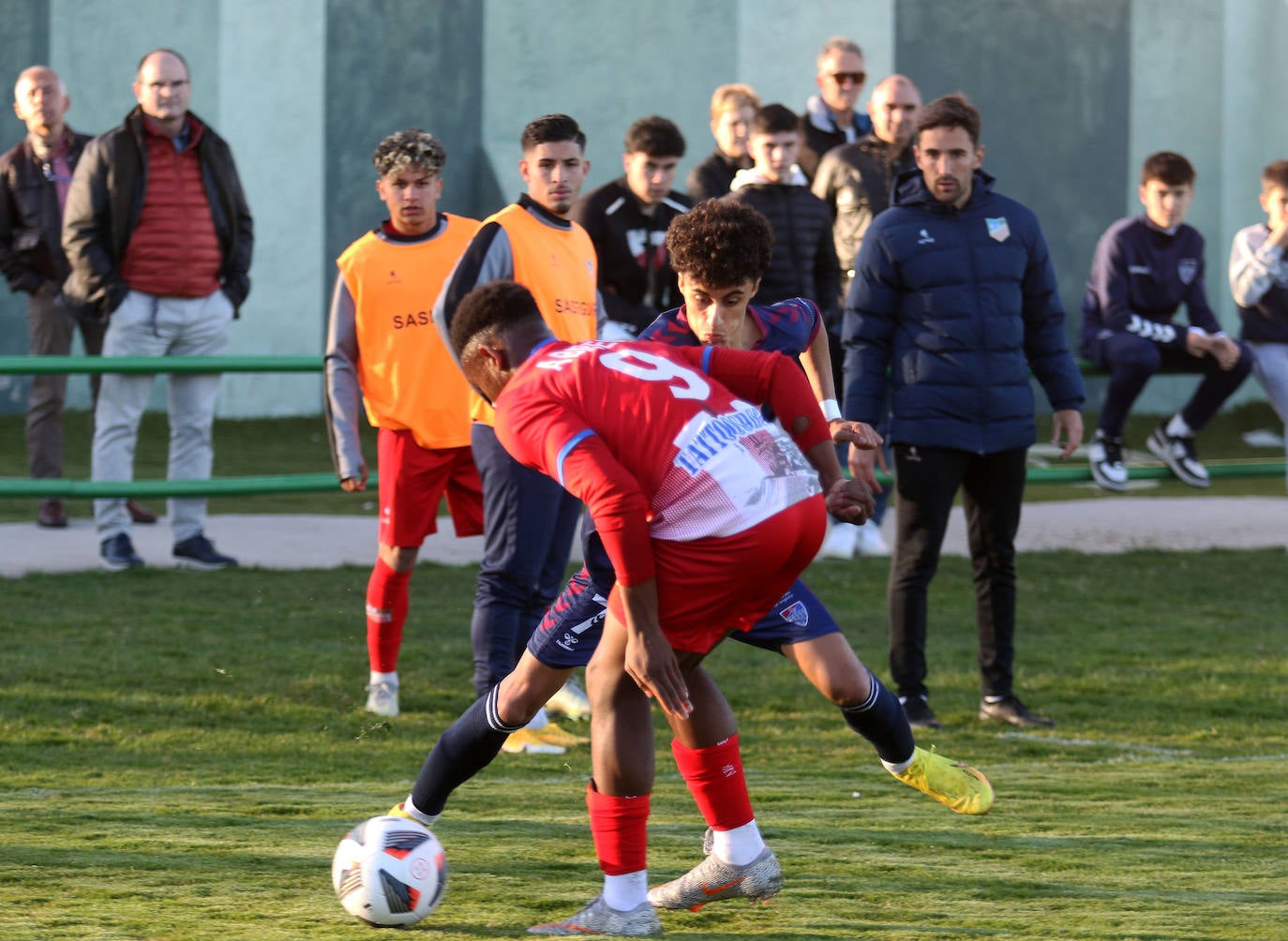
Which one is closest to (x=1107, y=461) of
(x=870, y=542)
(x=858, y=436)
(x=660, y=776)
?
(x=870, y=542)

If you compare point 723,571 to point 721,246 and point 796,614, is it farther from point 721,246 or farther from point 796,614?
point 721,246

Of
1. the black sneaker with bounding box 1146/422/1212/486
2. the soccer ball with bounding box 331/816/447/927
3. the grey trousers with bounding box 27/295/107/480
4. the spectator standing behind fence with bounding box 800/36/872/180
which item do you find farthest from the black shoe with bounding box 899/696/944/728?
the grey trousers with bounding box 27/295/107/480

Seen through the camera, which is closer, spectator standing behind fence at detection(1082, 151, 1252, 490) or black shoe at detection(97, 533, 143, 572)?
spectator standing behind fence at detection(1082, 151, 1252, 490)

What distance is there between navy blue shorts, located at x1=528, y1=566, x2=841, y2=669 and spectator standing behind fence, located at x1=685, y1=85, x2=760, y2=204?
5376 mm

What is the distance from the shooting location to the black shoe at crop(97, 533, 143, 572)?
9.77 m

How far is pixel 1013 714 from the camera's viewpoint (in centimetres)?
732

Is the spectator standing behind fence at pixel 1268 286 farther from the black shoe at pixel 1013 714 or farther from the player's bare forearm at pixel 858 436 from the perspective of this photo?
the player's bare forearm at pixel 858 436

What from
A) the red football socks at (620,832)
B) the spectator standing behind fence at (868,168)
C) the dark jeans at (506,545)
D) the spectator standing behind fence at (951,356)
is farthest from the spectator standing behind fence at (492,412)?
the spectator standing behind fence at (868,168)

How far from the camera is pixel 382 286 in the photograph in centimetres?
709

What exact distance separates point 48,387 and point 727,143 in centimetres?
425

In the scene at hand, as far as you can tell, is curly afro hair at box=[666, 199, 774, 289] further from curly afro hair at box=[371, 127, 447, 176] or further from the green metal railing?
the green metal railing

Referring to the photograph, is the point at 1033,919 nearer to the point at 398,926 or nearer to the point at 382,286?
the point at 398,926

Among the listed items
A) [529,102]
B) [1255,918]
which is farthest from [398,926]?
[529,102]

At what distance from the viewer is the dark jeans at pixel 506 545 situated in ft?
20.6
